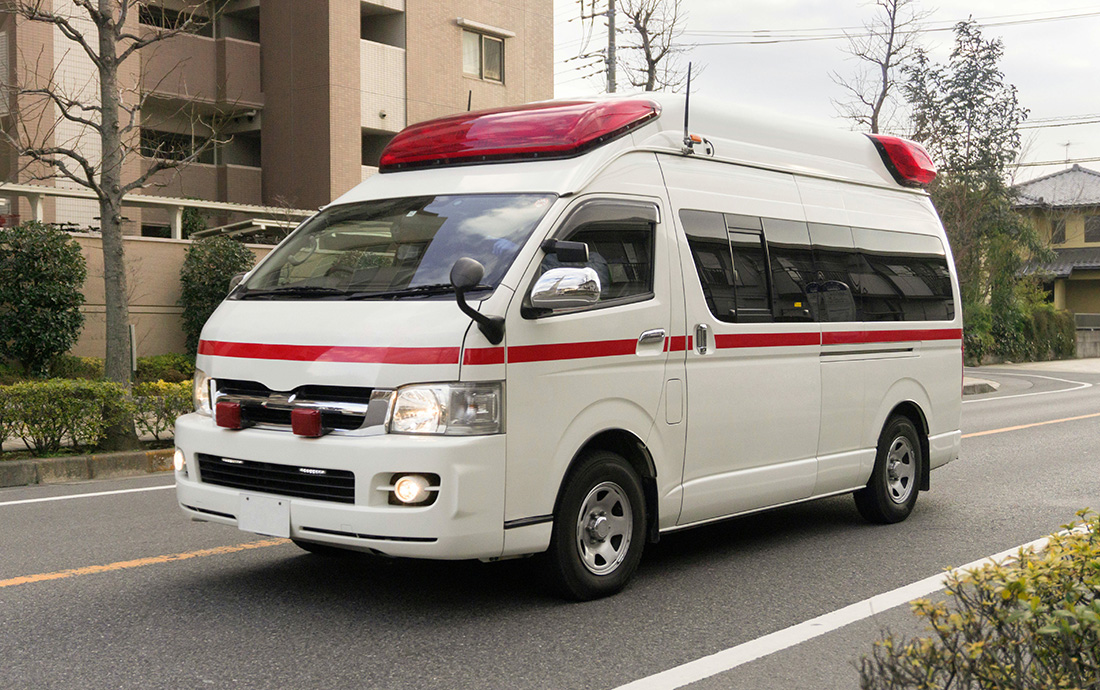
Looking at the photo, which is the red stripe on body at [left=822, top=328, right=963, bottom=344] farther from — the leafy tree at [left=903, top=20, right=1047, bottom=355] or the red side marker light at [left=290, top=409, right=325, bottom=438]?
the leafy tree at [left=903, top=20, right=1047, bottom=355]

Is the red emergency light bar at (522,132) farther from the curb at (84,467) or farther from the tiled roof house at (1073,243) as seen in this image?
the tiled roof house at (1073,243)

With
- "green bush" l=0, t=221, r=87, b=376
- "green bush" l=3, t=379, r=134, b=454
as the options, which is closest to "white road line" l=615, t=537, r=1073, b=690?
"green bush" l=3, t=379, r=134, b=454

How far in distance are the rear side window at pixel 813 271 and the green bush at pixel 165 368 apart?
485 inches

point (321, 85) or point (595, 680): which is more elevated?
point (321, 85)

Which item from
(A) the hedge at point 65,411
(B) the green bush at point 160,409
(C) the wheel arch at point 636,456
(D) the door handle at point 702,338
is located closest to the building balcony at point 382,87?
Result: (B) the green bush at point 160,409

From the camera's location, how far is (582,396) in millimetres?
5484

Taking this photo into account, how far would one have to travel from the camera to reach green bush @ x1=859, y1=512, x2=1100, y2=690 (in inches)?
114

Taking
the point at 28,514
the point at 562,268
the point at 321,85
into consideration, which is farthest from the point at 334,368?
the point at 321,85

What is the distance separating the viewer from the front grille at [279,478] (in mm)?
5051

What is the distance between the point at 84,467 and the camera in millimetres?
10258

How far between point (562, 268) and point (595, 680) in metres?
1.92

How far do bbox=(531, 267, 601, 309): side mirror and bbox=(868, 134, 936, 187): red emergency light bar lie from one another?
3.93 m

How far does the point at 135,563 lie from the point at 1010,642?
197 inches

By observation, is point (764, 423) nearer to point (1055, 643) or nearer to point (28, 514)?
point (1055, 643)
